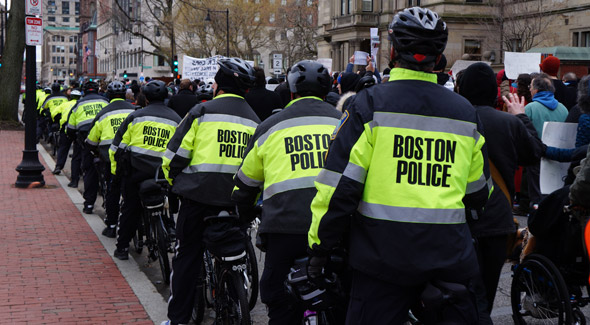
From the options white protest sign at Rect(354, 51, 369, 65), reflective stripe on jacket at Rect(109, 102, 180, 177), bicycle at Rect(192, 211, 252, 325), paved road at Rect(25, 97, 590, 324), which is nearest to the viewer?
bicycle at Rect(192, 211, 252, 325)

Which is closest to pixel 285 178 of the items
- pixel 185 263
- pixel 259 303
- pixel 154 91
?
pixel 185 263

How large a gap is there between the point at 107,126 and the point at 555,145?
19.2ft

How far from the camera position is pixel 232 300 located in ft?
17.1

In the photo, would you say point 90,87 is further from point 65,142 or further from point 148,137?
point 148,137

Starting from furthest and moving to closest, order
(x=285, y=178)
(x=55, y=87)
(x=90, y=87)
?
(x=55, y=87), (x=90, y=87), (x=285, y=178)

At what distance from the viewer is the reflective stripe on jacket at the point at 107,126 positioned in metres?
9.59

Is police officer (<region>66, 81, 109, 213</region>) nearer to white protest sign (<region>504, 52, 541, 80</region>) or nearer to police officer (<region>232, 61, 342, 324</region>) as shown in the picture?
white protest sign (<region>504, 52, 541, 80</region>)

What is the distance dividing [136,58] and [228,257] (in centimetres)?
11023

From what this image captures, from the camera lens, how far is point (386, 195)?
10.7 ft

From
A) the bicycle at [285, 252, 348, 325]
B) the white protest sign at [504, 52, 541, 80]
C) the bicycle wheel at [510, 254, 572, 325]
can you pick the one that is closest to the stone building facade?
the white protest sign at [504, 52, 541, 80]

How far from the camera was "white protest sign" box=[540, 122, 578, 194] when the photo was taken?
5.98 m

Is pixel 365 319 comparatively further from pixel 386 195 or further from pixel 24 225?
pixel 24 225

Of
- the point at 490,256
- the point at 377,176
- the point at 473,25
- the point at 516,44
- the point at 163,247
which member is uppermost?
the point at 473,25

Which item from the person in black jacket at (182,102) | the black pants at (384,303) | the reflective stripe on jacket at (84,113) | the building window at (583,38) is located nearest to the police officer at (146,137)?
the reflective stripe on jacket at (84,113)
